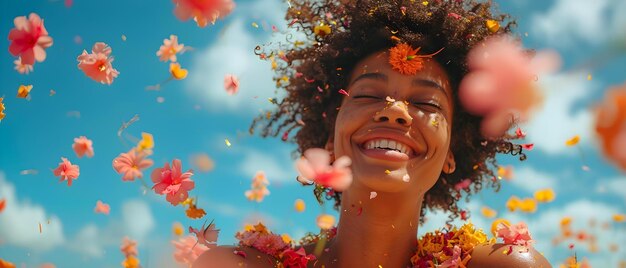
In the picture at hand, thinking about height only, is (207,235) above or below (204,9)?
below

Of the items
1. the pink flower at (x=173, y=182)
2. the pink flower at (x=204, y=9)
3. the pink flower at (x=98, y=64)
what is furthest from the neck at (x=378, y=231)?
the pink flower at (x=98, y=64)

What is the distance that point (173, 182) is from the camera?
3506mm

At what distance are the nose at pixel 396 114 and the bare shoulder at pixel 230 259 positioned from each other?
1150mm

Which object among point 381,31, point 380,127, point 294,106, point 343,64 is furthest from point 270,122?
point 380,127

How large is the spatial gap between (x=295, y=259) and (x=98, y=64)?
5.86 ft

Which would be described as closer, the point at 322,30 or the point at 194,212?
the point at 194,212

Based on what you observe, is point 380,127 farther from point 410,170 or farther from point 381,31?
point 381,31

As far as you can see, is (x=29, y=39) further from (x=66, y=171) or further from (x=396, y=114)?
(x=396, y=114)

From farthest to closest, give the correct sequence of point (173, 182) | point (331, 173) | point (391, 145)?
1. point (391, 145)
2. point (173, 182)
3. point (331, 173)

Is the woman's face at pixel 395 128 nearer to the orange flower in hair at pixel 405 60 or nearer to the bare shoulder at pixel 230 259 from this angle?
the orange flower in hair at pixel 405 60

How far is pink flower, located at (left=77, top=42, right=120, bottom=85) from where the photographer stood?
370 cm

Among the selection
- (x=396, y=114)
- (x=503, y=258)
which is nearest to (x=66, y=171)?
(x=396, y=114)

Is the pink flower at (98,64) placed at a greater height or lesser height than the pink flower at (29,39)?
greater

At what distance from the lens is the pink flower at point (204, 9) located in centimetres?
→ 351
